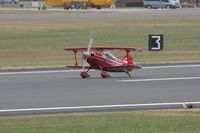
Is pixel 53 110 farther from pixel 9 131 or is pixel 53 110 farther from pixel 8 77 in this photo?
pixel 8 77

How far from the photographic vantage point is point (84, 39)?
42.8 metres

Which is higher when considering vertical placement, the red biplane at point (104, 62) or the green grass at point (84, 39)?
the red biplane at point (104, 62)

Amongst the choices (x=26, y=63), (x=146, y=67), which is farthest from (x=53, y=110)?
(x=26, y=63)

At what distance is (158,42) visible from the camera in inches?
1448

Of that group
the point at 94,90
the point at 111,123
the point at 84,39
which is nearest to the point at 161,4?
the point at 84,39

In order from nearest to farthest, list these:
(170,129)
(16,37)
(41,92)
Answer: (170,129) → (41,92) → (16,37)

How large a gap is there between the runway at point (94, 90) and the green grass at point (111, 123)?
1293mm

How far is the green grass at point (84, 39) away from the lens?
109ft

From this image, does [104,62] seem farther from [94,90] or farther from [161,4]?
[161,4]

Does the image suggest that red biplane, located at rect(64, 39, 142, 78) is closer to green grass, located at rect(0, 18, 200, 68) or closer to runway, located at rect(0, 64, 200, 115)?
runway, located at rect(0, 64, 200, 115)

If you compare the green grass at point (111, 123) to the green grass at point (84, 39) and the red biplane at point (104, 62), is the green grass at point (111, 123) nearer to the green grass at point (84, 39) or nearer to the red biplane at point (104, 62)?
the red biplane at point (104, 62)

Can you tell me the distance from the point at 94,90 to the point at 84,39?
22.1m

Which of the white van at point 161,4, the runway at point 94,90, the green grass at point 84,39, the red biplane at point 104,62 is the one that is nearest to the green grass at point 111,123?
the runway at point 94,90

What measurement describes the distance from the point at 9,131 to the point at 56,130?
0.76 meters
